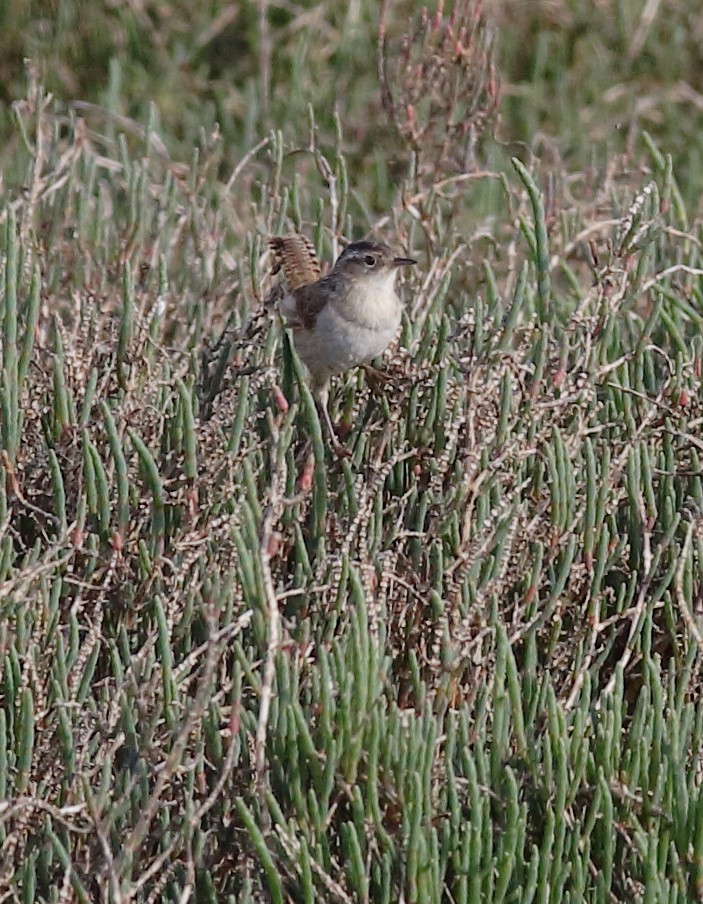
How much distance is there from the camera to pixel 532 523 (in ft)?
9.96

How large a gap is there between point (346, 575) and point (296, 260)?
1140 mm

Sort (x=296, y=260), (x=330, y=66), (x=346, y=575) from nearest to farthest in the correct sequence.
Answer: (x=346, y=575), (x=296, y=260), (x=330, y=66)

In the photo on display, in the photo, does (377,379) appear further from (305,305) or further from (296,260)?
(296,260)

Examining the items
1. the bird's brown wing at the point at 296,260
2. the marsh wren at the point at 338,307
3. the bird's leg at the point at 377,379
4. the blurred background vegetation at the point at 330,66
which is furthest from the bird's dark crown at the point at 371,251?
the blurred background vegetation at the point at 330,66

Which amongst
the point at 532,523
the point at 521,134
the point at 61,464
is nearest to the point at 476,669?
the point at 532,523

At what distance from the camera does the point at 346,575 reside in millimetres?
2844

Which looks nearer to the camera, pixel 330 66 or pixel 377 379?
pixel 377 379

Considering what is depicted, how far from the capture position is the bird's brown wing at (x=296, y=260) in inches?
148

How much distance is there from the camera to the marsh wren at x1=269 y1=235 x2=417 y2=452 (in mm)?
3381

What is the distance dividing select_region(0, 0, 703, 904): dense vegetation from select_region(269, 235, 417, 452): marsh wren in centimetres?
8

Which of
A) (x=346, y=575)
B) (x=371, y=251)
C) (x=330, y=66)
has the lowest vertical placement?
(x=346, y=575)

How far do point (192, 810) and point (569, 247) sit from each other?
204 cm

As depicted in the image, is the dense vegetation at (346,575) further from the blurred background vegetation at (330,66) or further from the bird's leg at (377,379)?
the blurred background vegetation at (330,66)

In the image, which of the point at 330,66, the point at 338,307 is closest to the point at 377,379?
the point at 338,307
